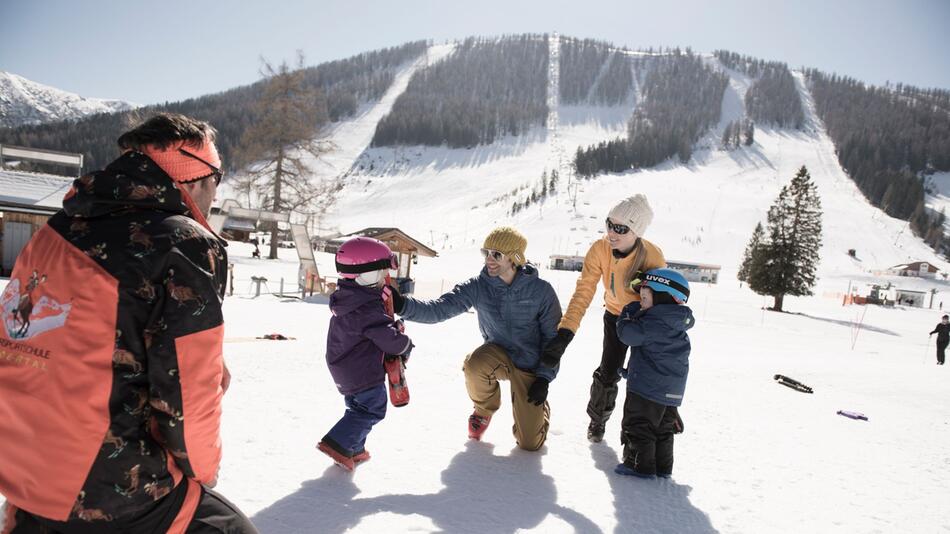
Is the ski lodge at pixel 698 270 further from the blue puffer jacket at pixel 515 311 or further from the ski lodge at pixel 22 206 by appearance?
the blue puffer jacket at pixel 515 311

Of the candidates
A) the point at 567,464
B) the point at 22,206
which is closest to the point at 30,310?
the point at 567,464

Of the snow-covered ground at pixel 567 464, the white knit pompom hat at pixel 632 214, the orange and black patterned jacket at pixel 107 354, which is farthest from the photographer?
the white knit pompom hat at pixel 632 214

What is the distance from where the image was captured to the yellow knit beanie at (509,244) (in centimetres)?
385

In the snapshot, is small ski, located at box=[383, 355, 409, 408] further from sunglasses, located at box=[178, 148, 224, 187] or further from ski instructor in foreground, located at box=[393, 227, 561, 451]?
sunglasses, located at box=[178, 148, 224, 187]

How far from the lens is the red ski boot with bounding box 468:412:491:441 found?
12.9 feet

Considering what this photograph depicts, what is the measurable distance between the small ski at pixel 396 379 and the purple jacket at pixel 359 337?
57mm

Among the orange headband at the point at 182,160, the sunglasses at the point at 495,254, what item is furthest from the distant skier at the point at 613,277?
the orange headband at the point at 182,160

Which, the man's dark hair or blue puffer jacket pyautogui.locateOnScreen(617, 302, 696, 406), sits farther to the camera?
blue puffer jacket pyautogui.locateOnScreen(617, 302, 696, 406)

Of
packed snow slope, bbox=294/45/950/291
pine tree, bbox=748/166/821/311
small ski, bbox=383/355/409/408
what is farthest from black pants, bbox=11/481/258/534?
pine tree, bbox=748/166/821/311

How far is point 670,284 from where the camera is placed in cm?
357

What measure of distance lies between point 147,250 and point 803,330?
1040 inches

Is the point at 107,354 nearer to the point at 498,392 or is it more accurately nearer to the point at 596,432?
the point at 498,392

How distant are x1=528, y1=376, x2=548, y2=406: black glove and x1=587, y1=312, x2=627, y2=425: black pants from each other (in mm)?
738

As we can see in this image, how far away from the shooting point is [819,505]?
325cm
